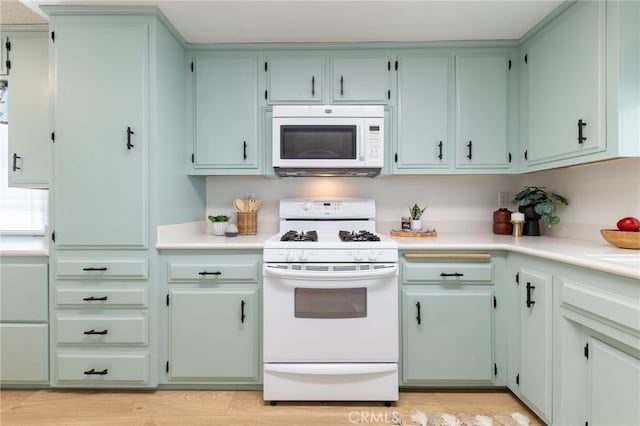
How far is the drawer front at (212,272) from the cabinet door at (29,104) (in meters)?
1.12

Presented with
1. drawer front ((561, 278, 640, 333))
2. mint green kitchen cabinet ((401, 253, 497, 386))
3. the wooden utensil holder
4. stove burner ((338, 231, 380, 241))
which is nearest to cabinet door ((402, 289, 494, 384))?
mint green kitchen cabinet ((401, 253, 497, 386))

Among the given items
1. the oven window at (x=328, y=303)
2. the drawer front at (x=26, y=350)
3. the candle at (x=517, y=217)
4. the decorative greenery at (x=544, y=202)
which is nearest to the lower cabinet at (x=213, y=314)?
the oven window at (x=328, y=303)

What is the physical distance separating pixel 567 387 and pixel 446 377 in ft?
2.09

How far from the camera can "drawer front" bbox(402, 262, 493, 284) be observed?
2.03 metres

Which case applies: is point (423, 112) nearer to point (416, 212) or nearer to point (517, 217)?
point (416, 212)

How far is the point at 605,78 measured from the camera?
5.43 ft

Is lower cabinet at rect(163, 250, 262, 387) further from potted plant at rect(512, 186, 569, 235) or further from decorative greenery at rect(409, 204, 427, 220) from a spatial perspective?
potted plant at rect(512, 186, 569, 235)

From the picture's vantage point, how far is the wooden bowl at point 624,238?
5.52 feet

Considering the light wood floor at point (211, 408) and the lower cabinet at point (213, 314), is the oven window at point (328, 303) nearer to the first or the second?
the lower cabinet at point (213, 314)

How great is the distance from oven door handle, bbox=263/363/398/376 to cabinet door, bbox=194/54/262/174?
131cm

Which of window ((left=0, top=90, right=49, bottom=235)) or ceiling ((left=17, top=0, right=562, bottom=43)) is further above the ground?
ceiling ((left=17, top=0, right=562, bottom=43))

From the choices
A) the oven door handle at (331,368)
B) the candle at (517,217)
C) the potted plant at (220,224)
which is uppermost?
the candle at (517,217)

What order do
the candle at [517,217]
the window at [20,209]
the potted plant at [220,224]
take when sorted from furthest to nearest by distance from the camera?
the window at [20,209] → the potted plant at [220,224] → the candle at [517,217]

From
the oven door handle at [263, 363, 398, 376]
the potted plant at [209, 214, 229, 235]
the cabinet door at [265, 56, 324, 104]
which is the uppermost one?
the cabinet door at [265, 56, 324, 104]
